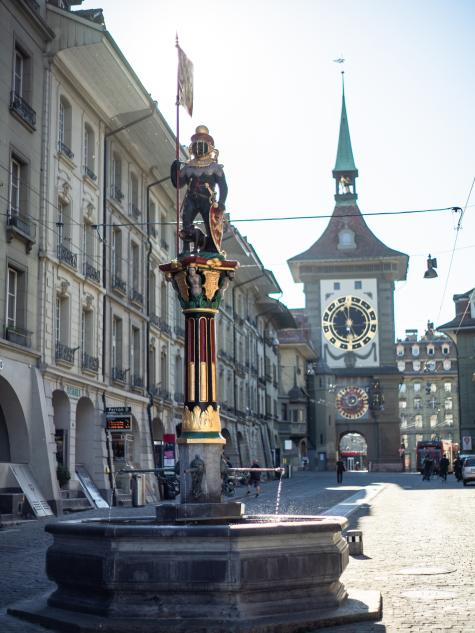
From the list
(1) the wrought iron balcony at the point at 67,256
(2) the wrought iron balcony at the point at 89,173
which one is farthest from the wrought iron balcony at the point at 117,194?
(1) the wrought iron balcony at the point at 67,256

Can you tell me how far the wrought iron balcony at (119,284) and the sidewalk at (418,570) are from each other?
13031mm

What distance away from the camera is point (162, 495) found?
37.8 m

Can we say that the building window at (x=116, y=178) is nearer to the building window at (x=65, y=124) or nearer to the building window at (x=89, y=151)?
the building window at (x=89, y=151)

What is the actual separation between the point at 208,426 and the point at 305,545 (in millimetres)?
2554

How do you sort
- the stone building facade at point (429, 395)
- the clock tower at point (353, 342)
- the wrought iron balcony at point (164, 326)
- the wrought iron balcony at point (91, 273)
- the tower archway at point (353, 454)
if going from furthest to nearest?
1. the stone building facade at point (429, 395)
2. the tower archway at point (353, 454)
3. the clock tower at point (353, 342)
4. the wrought iron balcony at point (164, 326)
5. the wrought iron balcony at point (91, 273)

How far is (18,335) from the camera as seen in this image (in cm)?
2700

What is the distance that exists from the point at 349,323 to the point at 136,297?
5900 centimetres

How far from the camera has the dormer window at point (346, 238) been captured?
98088 mm

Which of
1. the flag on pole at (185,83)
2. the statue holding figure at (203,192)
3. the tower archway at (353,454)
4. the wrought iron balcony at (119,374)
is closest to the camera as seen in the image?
the statue holding figure at (203,192)

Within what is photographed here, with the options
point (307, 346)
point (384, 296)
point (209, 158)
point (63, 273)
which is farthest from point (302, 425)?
point (209, 158)

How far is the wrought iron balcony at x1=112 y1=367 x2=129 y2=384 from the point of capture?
35.7 metres

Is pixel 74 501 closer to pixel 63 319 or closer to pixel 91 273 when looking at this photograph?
pixel 63 319

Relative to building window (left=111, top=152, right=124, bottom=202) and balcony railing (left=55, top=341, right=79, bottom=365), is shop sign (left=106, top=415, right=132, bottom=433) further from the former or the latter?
building window (left=111, top=152, right=124, bottom=202)

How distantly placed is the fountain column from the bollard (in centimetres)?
522
